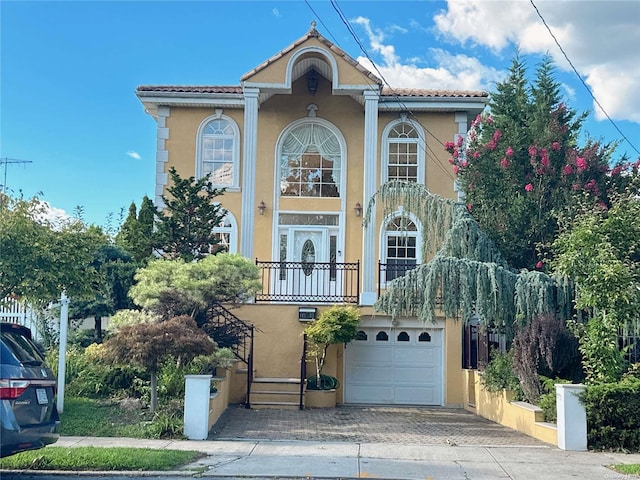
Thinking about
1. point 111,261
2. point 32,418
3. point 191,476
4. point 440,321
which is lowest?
point 191,476

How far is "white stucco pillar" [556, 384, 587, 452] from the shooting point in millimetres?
10359

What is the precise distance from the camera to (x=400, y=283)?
12570 millimetres

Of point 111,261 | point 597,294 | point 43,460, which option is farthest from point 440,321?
point 43,460

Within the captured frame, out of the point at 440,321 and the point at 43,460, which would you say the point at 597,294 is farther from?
the point at 43,460

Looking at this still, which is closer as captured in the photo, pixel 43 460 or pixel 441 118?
pixel 43 460

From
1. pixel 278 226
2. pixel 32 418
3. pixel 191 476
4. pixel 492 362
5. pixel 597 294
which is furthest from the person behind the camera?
pixel 278 226

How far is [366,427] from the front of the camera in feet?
40.0

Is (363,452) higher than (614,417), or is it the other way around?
(614,417)

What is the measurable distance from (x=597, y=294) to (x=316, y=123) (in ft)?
31.8

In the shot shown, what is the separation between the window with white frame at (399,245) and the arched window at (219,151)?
14.7 feet

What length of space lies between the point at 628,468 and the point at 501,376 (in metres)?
4.62

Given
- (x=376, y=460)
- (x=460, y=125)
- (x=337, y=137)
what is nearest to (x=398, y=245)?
(x=337, y=137)

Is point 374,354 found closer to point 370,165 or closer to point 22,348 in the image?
point 370,165

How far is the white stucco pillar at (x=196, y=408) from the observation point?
1052 centimetres
